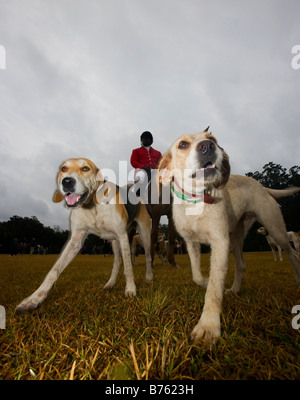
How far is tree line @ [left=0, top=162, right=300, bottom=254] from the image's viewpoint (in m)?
36.3

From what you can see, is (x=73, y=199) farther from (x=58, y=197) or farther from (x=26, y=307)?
(x=26, y=307)

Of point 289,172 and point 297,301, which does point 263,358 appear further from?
point 289,172

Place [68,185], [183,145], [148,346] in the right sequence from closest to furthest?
1. [148,346]
2. [183,145]
3. [68,185]

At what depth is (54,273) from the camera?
2.57 m

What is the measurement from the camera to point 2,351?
4.51 feet

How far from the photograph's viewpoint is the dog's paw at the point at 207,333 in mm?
1412

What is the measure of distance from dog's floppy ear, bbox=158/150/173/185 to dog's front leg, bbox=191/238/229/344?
1.00 metres

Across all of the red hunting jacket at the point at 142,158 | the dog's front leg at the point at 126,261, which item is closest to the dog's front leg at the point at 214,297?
the dog's front leg at the point at 126,261

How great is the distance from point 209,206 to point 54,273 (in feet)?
6.54

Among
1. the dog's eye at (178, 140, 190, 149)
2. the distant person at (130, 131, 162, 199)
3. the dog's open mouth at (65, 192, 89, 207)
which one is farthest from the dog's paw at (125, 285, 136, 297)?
the distant person at (130, 131, 162, 199)

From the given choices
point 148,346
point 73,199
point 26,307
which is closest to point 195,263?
point 148,346

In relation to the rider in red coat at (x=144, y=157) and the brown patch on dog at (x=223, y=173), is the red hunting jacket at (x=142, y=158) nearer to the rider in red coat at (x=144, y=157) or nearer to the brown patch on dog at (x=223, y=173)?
the rider in red coat at (x=144, y=157)

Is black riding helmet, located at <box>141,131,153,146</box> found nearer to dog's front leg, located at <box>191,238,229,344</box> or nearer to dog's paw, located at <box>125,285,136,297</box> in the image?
dog's paw, located at <box>125,285,136,297</box>
